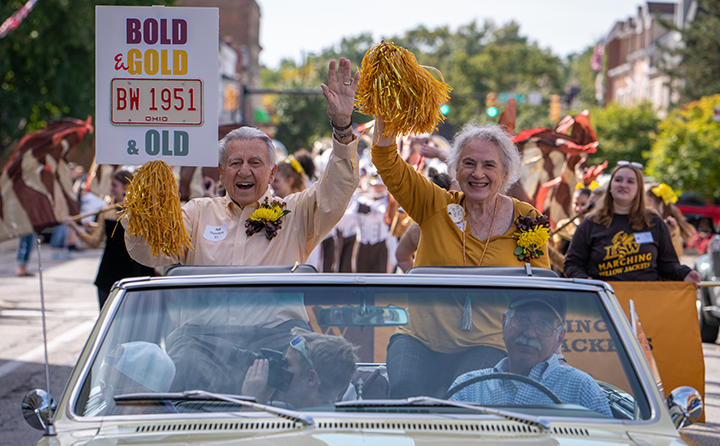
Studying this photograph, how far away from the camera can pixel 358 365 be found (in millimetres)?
2734

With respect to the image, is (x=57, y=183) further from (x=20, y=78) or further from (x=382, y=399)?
(x=20, y=78)

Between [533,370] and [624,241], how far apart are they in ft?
10.7

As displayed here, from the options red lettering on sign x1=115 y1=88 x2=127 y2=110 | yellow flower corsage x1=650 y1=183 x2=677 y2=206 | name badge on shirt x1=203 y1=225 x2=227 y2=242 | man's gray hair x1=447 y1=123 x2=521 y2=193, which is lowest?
name badge on shirt x1=203 y1=225 x2=227 y2=242

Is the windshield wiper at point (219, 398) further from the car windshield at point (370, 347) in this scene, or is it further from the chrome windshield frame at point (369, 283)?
the chrome windshield frame at point (369, 283)

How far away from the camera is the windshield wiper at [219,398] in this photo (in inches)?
96.6

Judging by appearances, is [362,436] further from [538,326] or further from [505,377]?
[538,326]

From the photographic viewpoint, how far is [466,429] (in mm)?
2406

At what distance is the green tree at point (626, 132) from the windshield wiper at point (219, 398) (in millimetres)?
34537

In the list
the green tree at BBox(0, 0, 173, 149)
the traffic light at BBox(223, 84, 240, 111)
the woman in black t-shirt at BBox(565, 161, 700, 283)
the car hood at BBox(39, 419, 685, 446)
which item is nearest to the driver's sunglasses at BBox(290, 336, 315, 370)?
the car hood at BBox(39, 419, 685, 446)

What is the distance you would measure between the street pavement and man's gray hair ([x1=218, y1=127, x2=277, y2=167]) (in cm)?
239

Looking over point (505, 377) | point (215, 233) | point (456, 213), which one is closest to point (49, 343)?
point (215, 233)

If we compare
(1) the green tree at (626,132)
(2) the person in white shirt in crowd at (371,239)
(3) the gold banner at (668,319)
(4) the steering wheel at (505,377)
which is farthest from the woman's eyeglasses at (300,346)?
(1) the green tree at (626,132)

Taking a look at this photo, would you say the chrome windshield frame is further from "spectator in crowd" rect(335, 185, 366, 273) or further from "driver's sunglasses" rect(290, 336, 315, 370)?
"spectator in crowd" rect(335, 185, 366, 273)

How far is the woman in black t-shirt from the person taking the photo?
570 centimetres
